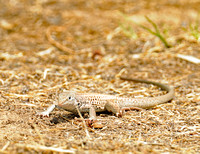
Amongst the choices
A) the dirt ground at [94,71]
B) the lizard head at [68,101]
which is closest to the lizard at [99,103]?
the lizard head at [68,101]

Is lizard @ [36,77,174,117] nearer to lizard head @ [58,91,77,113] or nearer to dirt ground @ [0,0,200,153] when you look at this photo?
lizard head @ [58,91,77,113]

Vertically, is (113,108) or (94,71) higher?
(94,71)

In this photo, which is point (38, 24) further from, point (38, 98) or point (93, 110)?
point (93, 110)

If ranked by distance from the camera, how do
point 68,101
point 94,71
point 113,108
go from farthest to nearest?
point 94,71
point 113,108
point 68,101

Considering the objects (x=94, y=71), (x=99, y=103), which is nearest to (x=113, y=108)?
(x=99, y=103)

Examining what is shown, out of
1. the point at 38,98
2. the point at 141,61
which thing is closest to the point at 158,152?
the point at 38,98

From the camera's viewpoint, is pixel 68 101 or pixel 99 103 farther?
pixel 99 103

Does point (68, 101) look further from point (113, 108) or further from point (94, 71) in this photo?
point (94, 71)
